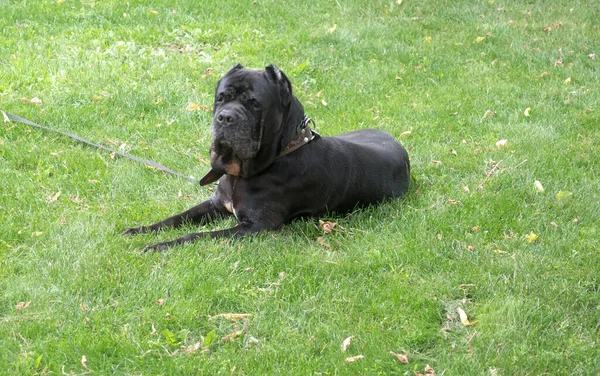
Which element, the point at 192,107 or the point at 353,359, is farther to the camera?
the point at 192,107

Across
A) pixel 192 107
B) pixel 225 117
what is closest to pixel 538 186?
pixel 225 117

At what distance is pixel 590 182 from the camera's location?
611 centimetres

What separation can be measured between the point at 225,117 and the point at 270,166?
0.53 m

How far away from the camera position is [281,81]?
17.1 ft

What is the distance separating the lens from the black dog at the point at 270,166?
5.12m

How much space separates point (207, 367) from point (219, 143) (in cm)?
185

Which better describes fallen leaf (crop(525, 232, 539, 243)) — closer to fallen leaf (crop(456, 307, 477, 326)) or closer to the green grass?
the green grass

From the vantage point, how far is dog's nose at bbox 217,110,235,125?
16.5 feet

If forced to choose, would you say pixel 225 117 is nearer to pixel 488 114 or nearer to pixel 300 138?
pixel 300 138

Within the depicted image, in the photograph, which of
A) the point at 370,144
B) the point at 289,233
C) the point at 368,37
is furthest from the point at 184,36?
the point at 289,233

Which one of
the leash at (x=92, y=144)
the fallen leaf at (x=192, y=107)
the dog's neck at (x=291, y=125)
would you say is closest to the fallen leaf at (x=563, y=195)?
the dog's neck at (x=291, y=125)

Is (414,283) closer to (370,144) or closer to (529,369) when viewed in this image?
(529,369)

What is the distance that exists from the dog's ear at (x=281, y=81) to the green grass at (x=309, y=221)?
92cm

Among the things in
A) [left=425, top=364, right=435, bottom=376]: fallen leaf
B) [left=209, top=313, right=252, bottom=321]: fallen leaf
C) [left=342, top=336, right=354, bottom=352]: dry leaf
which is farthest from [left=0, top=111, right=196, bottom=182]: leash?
[left=425, top=364, right=435, bottom=376]: fallen leaf
